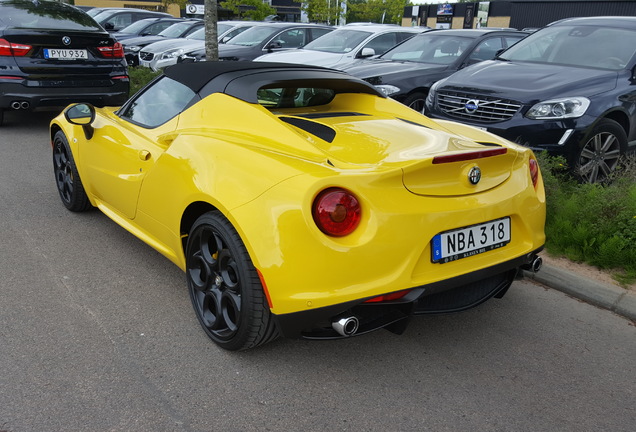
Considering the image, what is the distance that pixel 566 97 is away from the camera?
5.64m

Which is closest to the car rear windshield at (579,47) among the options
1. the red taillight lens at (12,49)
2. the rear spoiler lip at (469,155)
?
the rear spoiler lip at (469,155)

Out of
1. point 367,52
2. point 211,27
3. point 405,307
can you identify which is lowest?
point 405,307

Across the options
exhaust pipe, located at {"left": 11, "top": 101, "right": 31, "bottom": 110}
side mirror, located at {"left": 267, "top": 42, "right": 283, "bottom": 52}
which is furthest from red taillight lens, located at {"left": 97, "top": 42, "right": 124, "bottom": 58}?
side mirror, located at {"left": 267, "top": 42, "right": 283, "bottom": 52}

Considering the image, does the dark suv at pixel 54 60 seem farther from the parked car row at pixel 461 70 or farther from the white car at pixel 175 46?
the white car at pixel 175 46

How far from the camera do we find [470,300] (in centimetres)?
309

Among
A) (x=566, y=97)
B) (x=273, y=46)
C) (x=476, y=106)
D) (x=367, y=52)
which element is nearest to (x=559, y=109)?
(x=566, y=97)

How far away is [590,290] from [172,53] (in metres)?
11.6

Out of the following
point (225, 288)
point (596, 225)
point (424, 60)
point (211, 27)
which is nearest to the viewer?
point (225, 288)

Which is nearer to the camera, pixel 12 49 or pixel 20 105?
pixel 12 49

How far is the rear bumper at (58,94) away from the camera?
7.89 meters

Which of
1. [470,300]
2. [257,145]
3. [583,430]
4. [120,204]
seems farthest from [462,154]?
[120,204]

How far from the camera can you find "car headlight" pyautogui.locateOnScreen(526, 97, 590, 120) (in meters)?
5.55

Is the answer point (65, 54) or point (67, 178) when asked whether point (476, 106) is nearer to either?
point (67, 178)

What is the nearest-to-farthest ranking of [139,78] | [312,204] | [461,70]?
[312,204] → [461,70] → [139,78]
